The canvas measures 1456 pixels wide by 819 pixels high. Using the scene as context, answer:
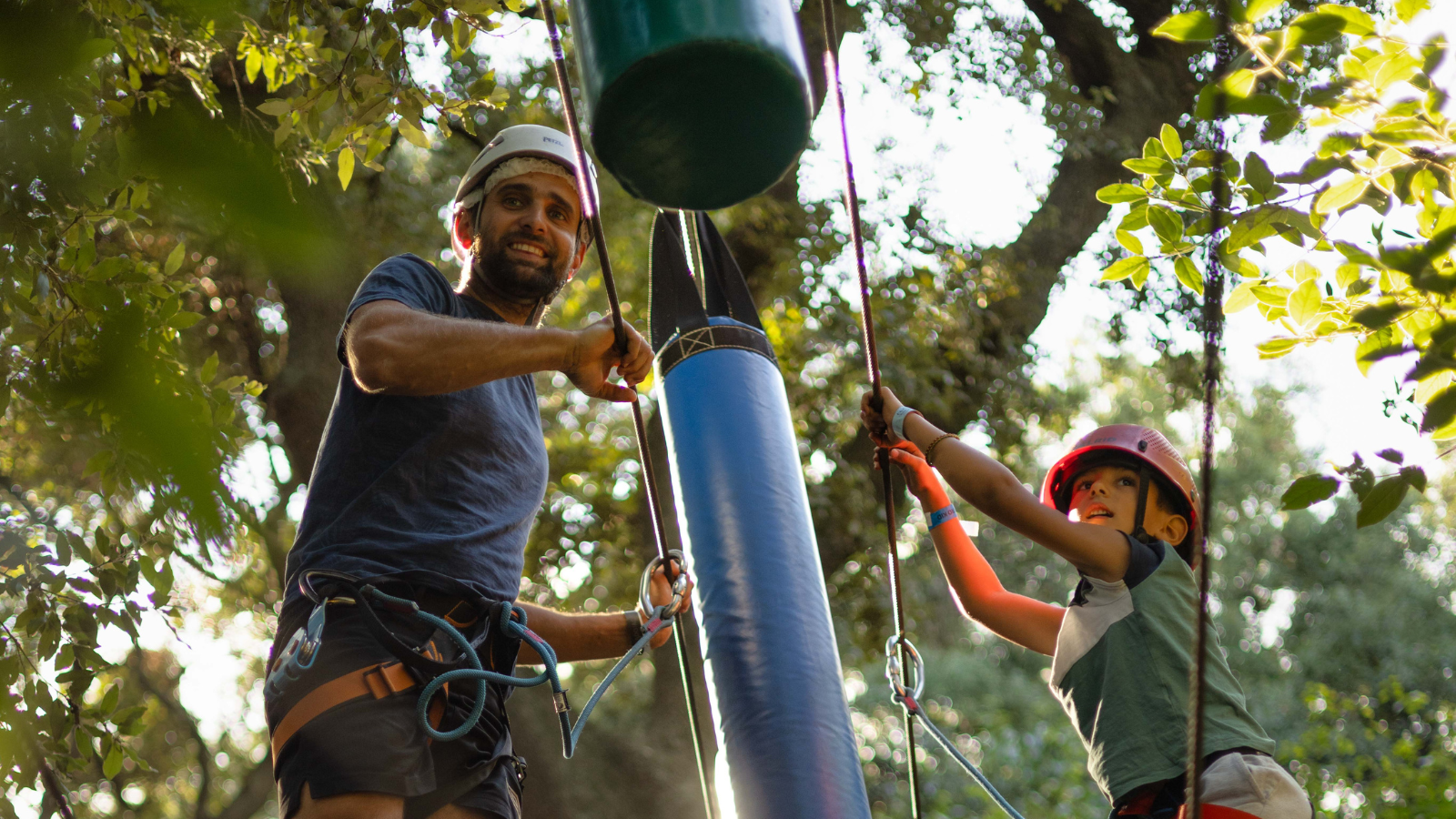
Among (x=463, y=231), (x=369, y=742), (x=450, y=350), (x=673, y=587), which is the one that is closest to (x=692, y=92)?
(x=450, y=350)

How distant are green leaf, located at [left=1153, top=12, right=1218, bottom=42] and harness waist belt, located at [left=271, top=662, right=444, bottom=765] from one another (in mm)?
1605

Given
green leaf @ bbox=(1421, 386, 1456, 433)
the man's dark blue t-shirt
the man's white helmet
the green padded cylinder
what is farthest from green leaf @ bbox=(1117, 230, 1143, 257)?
the man's dark blue t-shirt

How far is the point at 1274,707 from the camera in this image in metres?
16.0

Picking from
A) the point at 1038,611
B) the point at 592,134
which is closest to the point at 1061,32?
the point at 1038,611

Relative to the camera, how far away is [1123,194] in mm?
2279

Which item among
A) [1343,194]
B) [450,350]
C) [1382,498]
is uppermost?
[1343,194]

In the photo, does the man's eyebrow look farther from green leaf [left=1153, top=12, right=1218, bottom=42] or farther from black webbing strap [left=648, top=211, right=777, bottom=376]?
green leaf [left=1153, top=12, right=1218, bottom=42]

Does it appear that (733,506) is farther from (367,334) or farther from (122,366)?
(122,366)

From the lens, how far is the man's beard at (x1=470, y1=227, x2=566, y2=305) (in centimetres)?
249

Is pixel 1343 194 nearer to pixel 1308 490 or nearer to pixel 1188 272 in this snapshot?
pixel 1188 272

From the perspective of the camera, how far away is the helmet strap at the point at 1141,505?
283 centimetres

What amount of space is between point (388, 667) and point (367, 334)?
1.91ft

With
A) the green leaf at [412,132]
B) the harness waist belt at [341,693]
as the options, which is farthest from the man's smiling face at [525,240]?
the harness waist belt at [341,693]

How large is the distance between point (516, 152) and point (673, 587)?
1.06m
